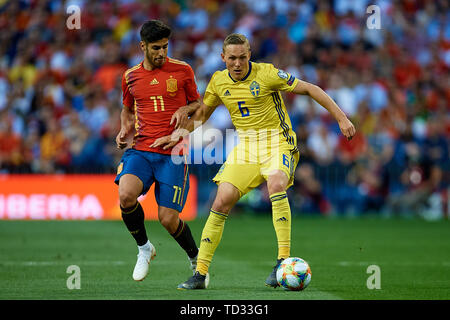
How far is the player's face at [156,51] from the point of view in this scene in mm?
7520

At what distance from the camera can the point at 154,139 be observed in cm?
771

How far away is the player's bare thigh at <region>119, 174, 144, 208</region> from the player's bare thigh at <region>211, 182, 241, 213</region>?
75 cm

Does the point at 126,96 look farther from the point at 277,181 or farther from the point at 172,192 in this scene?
the point at 277,181

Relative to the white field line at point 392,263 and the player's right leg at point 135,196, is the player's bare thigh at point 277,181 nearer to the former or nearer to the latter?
the player's right leg at point 135,196

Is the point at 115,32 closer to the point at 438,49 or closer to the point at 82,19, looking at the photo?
the point at 82,19

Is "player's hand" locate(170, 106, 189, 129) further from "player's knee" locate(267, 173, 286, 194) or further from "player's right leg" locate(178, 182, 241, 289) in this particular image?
"player's knee" locate(267, 173, 286, 194)

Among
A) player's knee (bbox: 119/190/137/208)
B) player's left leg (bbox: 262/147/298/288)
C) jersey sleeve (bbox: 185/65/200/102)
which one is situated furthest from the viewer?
jersey sleeve (bbox: 185/65/200/102)

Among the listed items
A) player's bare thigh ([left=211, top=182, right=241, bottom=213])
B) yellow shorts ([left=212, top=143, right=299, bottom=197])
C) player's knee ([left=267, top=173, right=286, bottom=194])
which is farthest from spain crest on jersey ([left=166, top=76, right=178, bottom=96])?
player's knee ([left=267, top=173, right=286, bottom=194])

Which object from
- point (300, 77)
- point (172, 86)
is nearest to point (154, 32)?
point (172, 86)

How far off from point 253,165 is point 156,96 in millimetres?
1154

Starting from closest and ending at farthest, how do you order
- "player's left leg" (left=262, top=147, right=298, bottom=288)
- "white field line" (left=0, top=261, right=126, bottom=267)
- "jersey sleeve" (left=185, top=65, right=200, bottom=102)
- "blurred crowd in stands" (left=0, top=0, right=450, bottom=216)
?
"player's left leg" (left=262, top=147, right=298, bottom=288), "jersey sleeve" (left=185, top=65, right=200, bottom=102), "white field line" (left=0, top=261, right=126, bottom=267), "blurred crowd in stands" (left=0, top=0, right=450, bottom=216)

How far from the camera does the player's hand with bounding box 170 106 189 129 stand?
7.60 m

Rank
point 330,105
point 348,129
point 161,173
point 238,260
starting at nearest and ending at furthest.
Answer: point 348,129, point 330,105, point 161,173, point 238,260

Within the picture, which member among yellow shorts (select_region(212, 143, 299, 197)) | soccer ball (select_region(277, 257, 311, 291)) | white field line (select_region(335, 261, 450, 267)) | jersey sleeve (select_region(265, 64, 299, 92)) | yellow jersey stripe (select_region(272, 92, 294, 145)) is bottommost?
white field line (select_region(335, 261, 450, 267))
